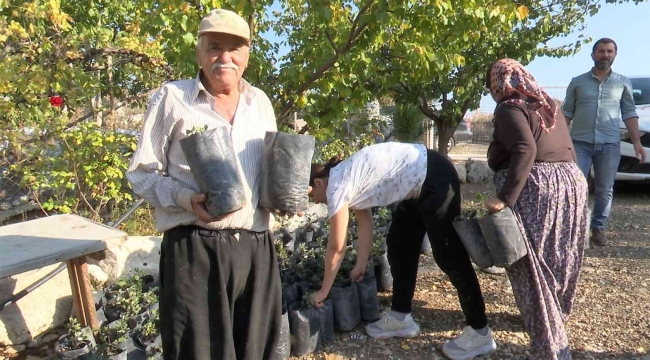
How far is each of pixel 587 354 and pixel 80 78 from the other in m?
A: 3.97

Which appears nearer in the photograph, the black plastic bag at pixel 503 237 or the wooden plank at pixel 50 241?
the black plastic bag at pixel 503 237

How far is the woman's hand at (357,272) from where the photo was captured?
2.88 metres

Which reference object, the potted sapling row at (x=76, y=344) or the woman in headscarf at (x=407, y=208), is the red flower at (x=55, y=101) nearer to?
the potted sapling row at (x=76, y=344)

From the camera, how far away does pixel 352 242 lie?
385 centimetres

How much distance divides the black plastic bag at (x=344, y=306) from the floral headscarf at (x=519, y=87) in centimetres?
139

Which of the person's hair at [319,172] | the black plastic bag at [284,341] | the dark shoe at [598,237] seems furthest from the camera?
the dark shoe at [598,237]

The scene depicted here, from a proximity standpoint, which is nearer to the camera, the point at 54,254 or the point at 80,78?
the point at 54,254

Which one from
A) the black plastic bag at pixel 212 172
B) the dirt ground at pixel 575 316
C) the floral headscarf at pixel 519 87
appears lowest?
the dirt ground at pixel 575 316

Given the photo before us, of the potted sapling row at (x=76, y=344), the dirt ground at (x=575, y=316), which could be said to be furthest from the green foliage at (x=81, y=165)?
the dirt ground at (x=575, y=316)

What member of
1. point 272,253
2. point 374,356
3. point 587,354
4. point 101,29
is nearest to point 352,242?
point 374,356

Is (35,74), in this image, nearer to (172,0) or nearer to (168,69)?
(168,69)

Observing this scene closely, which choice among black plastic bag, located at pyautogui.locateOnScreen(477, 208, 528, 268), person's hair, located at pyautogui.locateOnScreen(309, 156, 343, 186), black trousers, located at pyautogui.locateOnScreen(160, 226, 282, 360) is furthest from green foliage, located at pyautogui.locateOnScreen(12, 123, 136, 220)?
black plastic bag, located at pyautogui.locateOnScreen(477, 208, 528, 268)

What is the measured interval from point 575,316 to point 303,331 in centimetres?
174

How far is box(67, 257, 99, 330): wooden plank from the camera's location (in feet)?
8.77
